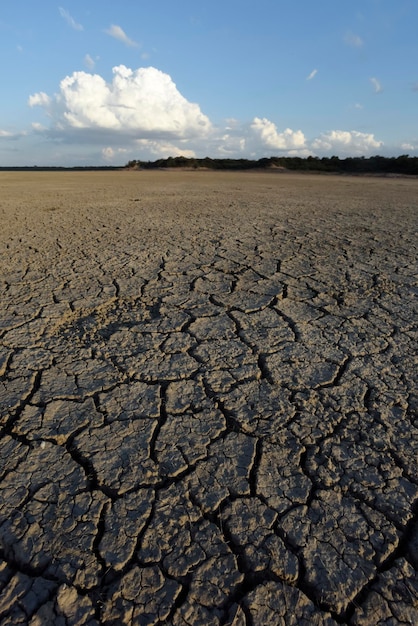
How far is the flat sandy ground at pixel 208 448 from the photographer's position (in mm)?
1020

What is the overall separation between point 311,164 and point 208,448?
1080 inches

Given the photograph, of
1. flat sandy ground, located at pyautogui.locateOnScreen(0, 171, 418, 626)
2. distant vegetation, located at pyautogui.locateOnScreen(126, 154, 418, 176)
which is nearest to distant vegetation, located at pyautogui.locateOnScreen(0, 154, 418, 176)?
distant vegetation, located at pyautogui.locateOnScreen(126, 154, 418, 176)

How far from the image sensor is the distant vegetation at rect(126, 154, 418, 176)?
68.8 ft

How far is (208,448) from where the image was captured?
4.84ft

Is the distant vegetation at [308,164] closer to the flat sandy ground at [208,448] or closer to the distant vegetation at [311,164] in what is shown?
the distant vegetation at [311,164]

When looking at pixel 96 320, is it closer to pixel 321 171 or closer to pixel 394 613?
pixel 394 613

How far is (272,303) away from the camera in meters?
2.78

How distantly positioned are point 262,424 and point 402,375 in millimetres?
835

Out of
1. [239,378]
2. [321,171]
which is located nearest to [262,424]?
[239,378]

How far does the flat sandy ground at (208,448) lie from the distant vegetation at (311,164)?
20.6 metres

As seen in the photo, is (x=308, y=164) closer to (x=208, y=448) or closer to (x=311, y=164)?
(x=311, y=164)

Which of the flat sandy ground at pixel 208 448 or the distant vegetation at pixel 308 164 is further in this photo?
the distant vegetation at pixel 308 164

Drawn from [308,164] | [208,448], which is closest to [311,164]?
[308,164]

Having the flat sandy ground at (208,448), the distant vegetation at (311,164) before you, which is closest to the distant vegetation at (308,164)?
the distant vegetation at (311,164)
